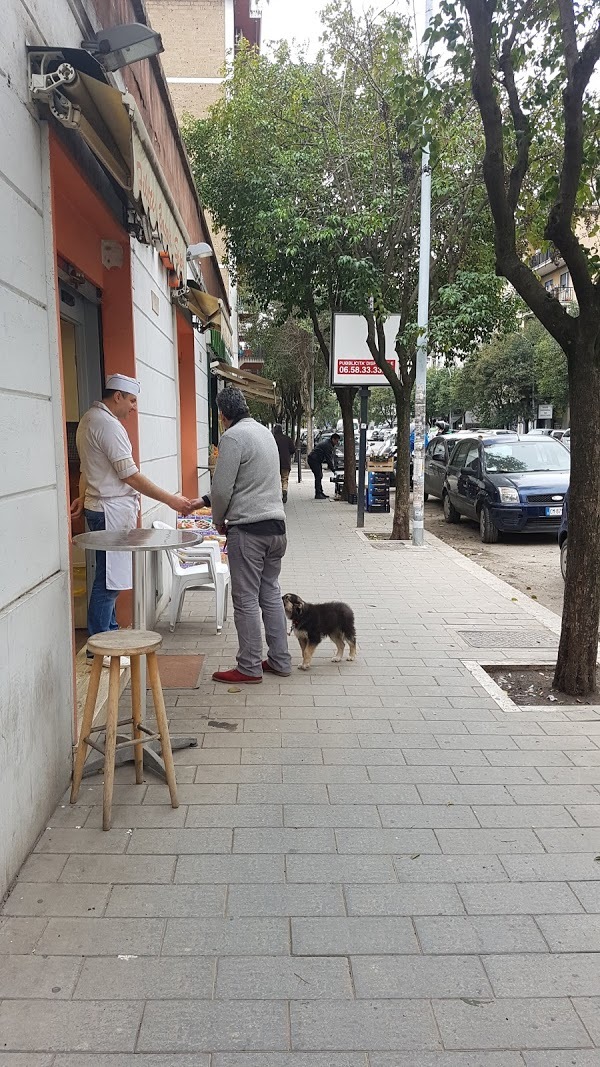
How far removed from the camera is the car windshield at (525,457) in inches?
502

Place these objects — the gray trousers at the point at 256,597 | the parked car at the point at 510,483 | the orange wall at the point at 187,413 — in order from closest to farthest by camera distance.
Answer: the gray trousers at the point at 256,597 < the orange wall at the point at 187,413 < the parked car at the point at 510,483

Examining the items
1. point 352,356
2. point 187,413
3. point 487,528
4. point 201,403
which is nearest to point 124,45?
point 187,413

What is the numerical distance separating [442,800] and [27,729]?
1916mm

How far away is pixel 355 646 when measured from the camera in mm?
5688

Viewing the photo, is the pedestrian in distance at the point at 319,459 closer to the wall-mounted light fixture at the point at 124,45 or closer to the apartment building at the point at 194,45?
the apartment building at the point at 194,45

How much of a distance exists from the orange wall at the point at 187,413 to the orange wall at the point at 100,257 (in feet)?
15.1

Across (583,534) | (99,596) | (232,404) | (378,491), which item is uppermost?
(232,404)

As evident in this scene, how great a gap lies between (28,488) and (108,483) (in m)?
1.92

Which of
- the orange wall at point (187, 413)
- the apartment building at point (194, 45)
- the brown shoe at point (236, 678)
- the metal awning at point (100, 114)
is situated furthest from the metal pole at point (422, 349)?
the apartment building at point (194, 45)

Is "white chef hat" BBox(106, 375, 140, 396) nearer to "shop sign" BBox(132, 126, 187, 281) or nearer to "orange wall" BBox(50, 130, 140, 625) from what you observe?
"orange wall" BBox(50, 130, 140, 625)

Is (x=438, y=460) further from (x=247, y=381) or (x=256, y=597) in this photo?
(x=256, y=597)

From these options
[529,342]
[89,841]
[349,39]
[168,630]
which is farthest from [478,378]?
[89,841]

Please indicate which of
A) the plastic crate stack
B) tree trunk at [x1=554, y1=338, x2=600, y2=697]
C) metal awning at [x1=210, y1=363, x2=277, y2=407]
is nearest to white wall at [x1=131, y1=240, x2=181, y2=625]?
tree trunk at [x1=554, y1=338, x2=600, y2=697]

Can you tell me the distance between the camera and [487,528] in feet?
41.1
